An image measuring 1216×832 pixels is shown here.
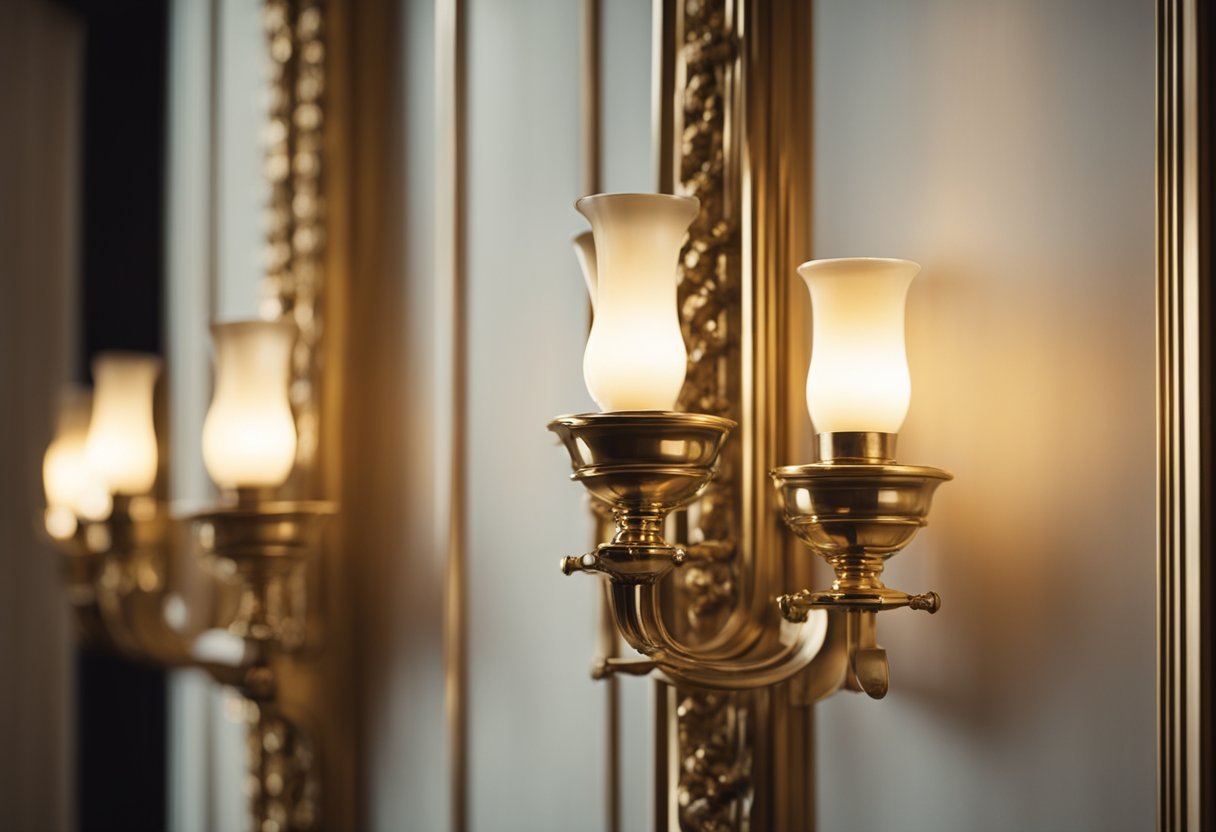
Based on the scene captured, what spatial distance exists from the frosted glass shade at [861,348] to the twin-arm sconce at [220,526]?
18.2 inches

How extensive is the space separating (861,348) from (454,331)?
0.42 m

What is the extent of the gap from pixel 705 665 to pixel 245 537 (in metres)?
0.41

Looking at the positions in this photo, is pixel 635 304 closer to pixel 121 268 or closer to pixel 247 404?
pixel 247 404

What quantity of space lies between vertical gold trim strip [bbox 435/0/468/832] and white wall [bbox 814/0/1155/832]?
326 millimetres

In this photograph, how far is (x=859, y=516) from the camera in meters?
0.61

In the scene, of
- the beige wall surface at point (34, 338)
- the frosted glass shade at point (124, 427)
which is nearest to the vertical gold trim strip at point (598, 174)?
the frosted glass shade at point (124, 427)

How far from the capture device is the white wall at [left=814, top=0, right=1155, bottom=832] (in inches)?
24.3

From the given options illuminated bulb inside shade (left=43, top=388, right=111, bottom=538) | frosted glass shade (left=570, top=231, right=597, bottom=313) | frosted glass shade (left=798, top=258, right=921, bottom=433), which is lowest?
illuminated bulb inside shade (left=43, top=388, right=111, bottom=538)

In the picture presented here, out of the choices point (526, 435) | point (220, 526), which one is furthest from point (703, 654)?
point (220, 526)

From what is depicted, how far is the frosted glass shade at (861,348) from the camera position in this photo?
630 millimetres

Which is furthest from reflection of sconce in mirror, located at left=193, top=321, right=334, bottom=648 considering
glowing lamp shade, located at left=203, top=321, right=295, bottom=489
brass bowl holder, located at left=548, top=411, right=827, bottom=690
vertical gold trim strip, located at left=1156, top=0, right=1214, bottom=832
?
vertical gold trim strip, located at left=1156, top=0, right=1214, bottom=832

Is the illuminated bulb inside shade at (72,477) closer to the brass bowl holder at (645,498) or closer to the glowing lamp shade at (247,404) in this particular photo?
the glowing lamp shade at (247,404)

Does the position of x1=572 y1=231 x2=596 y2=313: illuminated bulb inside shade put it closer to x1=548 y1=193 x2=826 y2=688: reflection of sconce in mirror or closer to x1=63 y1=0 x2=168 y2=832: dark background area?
x1=548 y1=193 x2=826 y2=688: reflection of sconce in mirror

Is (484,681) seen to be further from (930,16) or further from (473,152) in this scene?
(930,16)
